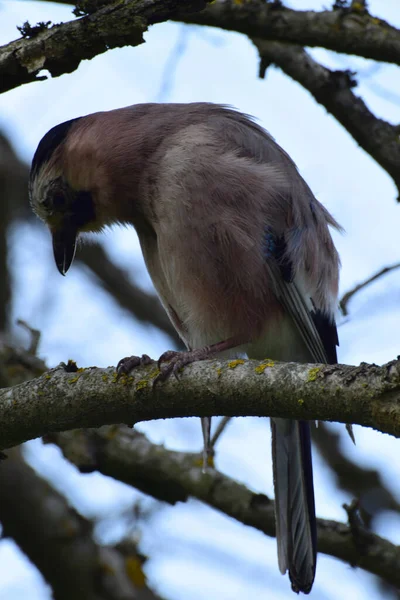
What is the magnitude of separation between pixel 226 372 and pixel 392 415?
79 cm

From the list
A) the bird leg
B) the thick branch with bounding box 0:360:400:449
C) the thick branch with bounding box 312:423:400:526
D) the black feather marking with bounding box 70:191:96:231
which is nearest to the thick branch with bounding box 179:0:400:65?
the black feather marking with bounding box 70:191:96:231

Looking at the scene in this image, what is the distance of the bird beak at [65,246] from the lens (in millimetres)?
5430

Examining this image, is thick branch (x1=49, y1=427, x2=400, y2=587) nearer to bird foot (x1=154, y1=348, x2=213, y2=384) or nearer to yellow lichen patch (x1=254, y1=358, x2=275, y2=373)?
bird foot (x1=154, y1=348, x2=213, y2=384)

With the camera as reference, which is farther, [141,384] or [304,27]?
[304,27]

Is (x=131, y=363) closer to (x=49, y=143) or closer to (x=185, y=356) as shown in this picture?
(x=185, y=356)

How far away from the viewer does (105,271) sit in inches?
310

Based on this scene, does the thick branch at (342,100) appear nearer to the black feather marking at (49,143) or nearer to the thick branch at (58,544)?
the black feather marking at (49,143)

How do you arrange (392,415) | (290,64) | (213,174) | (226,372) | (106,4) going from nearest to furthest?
1. (392,415)
2. (226,372)
3. (106,4)
4. (213,174)
5. (290,64)

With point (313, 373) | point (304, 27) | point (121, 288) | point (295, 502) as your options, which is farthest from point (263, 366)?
point (121, 288)

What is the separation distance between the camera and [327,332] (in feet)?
16.5

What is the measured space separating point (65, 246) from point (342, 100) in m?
1.99

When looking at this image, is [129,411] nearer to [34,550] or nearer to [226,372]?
[226,372]

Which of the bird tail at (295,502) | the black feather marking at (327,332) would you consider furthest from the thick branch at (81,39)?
the bird tail at (295,502)

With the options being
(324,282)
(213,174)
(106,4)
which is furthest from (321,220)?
(106,4)
